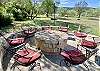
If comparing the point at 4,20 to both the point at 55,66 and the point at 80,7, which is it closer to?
the point at 55,66

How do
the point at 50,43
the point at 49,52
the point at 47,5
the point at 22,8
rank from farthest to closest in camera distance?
the point at 22,8, the point at 47,5, the point at 49,52, the point at 50,43

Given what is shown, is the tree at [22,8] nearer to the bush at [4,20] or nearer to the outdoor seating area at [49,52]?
the bush at [4,20]

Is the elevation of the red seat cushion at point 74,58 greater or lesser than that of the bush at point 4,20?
lesser

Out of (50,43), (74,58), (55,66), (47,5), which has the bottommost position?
(55,66)

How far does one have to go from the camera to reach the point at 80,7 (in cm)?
2603

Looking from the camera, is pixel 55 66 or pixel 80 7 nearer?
pixel 55 66

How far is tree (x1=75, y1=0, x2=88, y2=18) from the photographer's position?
2476cm

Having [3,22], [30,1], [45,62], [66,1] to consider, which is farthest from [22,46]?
[66,1]

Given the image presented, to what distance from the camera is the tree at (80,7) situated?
24758mm

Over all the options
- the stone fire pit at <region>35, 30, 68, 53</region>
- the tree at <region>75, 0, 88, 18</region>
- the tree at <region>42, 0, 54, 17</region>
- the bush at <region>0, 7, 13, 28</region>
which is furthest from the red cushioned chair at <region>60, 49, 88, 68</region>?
the tree at <region>75, 0, 88, 18</region>

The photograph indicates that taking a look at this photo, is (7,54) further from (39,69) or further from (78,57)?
(78,57)

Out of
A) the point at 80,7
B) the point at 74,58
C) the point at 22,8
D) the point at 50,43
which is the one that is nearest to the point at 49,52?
the point at 50,43

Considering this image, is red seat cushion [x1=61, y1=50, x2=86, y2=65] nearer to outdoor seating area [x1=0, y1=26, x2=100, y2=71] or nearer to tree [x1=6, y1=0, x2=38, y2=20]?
outdoor seating area [x1=0, y1=26, x2=100, y2=71]

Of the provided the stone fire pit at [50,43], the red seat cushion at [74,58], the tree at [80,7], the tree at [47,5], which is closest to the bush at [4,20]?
the tree at [47,5]
